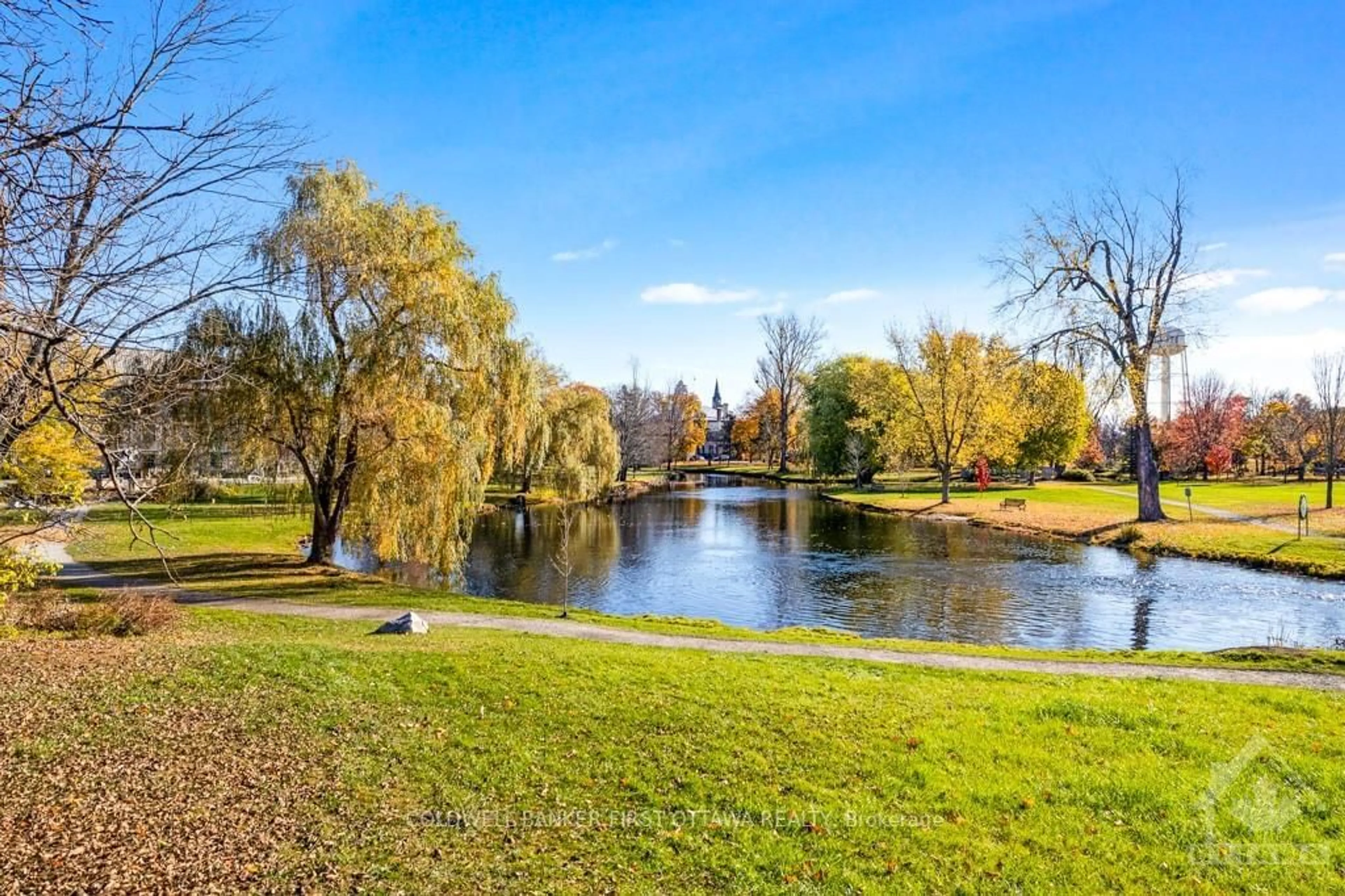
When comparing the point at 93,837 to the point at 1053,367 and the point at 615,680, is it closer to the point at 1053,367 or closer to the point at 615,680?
the point at 615,680

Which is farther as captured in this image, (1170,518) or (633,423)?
(633,423)

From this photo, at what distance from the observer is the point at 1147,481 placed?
32.1 meters

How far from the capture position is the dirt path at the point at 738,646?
1108 cm

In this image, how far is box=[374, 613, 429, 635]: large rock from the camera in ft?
40.4

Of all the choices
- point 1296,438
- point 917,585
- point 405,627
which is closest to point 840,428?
point 1296,438

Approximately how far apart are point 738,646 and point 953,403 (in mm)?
38308

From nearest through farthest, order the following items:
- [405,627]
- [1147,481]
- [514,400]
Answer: [405,627]
[514,400]
[1147,481]

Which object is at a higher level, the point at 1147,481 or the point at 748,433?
the point at 748,433

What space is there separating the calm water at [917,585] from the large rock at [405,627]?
7.34 meters

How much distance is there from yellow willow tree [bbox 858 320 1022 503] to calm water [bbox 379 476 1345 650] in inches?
509

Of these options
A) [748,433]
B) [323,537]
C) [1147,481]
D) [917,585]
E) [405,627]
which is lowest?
[917,585]

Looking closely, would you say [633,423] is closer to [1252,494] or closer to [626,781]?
[1252,494]

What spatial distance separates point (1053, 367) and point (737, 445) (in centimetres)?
7707

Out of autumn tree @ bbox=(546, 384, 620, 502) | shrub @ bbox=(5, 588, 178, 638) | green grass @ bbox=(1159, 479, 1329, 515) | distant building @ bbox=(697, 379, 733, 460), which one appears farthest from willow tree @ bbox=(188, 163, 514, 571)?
distant building @ bbox=(697, 379, 733, 460)
